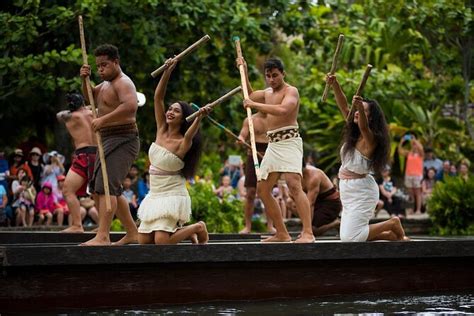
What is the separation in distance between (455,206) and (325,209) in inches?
230

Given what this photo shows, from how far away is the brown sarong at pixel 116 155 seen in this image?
9.57 meters

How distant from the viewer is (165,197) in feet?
31.8

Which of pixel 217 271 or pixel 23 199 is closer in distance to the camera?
pixel 217 271

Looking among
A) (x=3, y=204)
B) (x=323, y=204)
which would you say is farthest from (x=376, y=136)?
(x=3, y=204)

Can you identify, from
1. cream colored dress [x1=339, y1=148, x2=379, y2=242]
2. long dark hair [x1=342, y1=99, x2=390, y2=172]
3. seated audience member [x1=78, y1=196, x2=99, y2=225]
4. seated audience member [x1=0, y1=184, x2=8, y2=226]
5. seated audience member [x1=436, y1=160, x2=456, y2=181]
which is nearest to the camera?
long dark hair [x1=342, y1=99, x2=390, y2=172]

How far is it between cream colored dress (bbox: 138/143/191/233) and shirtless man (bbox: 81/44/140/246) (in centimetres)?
23

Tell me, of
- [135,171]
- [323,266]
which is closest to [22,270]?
[323,266]

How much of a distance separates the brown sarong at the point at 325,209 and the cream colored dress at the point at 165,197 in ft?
11.2

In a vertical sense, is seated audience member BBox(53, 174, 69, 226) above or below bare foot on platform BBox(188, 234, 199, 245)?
above

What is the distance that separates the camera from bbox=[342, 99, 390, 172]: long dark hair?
33.2 feet

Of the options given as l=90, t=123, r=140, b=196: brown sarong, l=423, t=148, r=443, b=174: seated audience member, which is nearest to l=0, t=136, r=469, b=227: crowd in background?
l=423, t=148, r=443, b=174: seated audience member

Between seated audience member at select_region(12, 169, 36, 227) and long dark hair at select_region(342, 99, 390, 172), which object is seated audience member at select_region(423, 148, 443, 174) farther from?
long dark hair at select_region(342, 99, 390, 172)

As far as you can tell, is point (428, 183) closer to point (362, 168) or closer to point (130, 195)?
point (130, 195)

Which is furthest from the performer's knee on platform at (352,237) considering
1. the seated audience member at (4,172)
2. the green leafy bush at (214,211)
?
the seated audience member at (4,172)
